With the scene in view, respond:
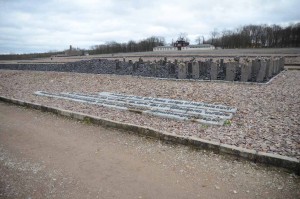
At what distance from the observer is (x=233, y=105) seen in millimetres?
8203

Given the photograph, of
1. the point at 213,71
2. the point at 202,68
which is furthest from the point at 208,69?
the point at 213,71

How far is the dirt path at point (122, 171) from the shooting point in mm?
3883

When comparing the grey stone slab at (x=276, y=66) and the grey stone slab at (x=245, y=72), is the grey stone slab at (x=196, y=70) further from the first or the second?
the grey stone slab at (x=276, y=66)

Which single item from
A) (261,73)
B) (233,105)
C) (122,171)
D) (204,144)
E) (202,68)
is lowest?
(122,171)

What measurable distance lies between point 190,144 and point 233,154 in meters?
0.95

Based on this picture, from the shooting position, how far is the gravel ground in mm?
5441

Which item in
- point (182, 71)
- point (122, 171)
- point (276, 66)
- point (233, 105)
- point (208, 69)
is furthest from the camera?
point (276, 66)

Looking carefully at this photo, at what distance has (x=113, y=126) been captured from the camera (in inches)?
A: 267

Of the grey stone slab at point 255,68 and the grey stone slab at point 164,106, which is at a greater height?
the grey stone slab at point 255,68

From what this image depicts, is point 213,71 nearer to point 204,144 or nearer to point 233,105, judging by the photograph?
point 233,105

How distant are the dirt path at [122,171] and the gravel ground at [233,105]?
80cm

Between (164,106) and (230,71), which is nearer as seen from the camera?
(164,106)

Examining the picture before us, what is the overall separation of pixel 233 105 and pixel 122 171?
507cm

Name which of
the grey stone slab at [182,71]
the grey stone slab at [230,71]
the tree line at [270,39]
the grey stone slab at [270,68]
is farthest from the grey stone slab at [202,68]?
the tree line at [270,39]
